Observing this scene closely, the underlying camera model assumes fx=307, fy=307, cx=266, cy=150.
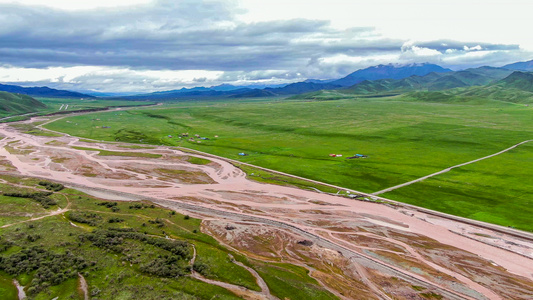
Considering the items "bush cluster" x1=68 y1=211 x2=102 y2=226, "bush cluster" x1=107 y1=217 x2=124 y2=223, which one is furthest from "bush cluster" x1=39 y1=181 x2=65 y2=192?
"bush cluster" x1=107 y1=217 x2=124 y2=223

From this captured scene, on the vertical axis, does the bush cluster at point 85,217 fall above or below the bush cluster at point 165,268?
above

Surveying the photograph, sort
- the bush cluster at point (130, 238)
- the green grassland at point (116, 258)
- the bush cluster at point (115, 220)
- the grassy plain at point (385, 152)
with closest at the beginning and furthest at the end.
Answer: the green grassland at point (116, 258), the bush cluster at point (130, 238), the bush cluster at point (115, 220), the grassy plain at point (385, 152)

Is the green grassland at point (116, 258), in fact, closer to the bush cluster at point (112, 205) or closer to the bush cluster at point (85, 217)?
the bush cluster at point (85, 217)

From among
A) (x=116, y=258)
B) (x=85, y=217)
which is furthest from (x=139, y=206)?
(x=116, y=258)

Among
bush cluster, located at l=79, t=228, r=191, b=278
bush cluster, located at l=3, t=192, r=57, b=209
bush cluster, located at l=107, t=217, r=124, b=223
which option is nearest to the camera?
bush cluster, located at l=79, t=228, r=191, b=278

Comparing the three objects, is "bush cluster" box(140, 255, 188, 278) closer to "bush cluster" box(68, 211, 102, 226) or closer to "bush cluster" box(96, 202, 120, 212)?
"bush cluster" box(68, 211, 102, 226)

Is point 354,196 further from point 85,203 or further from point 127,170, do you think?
point 127,170

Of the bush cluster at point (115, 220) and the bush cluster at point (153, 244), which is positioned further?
the bush cluster at point (115, 220)

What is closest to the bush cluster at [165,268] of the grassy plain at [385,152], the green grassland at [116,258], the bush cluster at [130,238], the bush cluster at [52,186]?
the green grassland at [116,258]
